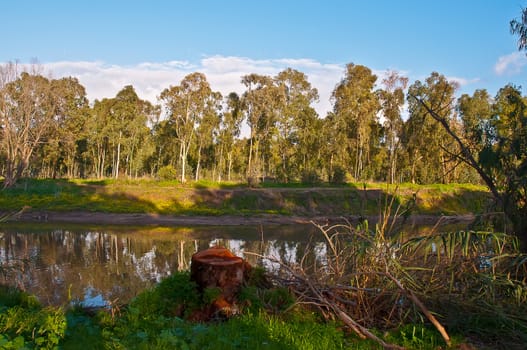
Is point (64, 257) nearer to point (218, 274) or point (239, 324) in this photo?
point (218, 274)

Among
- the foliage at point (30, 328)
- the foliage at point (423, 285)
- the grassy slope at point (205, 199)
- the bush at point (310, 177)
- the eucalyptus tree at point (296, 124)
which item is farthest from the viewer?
the eucalyptus tree at point (296, 124)

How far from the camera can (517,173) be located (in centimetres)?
667

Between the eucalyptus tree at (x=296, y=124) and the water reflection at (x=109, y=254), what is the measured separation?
1911cm

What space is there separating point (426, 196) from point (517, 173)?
33.0 m

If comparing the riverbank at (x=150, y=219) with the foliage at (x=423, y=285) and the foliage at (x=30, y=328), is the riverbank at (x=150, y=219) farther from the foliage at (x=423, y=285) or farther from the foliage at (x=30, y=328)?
the foliage at (x=30, y=328)

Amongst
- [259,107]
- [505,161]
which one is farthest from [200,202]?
[505,161]

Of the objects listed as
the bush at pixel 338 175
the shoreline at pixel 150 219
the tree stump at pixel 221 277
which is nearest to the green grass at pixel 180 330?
the tree stump at pixel 221 277

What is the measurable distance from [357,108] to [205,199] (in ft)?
58.7

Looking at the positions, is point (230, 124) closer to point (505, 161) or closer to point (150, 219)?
point (150, 219)

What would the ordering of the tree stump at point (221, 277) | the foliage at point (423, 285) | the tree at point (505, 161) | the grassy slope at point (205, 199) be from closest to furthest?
the foliage at point (423, 285)
the tree stump at point (221, 277)
the tree at point (505, 161)
the grassy slope at point (205, 199)

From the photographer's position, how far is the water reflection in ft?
33.1

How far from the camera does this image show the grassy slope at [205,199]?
30.3m

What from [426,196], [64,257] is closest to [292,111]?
[426,196]

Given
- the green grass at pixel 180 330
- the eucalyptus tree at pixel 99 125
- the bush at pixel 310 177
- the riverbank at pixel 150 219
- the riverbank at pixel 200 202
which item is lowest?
the riverbank at pixel 150 219
